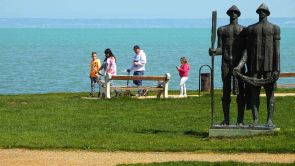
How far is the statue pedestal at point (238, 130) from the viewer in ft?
72.2

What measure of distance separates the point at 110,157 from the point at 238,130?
3205mm

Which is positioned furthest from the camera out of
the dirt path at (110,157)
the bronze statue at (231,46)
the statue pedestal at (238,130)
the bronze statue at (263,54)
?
the bronze statue at (231,46)

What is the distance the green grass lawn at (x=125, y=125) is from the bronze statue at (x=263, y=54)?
42.1 inches

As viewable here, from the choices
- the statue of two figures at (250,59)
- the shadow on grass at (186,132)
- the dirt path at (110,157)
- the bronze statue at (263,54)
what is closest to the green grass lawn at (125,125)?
the shadow on grass at (186,132)

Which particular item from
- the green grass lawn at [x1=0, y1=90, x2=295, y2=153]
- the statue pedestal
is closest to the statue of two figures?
the statue pedestal

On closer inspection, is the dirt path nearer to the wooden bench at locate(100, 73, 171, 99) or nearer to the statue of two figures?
the statue of two figures

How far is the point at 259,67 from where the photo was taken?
21.9m

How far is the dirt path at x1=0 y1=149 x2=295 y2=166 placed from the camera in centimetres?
1942

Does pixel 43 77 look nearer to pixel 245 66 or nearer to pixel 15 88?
pixel 15 88

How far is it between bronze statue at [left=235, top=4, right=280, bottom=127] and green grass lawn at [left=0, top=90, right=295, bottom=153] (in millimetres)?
1069

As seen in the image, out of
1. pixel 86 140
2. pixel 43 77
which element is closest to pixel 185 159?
pixel 86 140

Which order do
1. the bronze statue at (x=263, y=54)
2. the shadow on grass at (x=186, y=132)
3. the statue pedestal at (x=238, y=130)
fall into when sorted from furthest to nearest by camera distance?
the shadow on grass at (x=186, y=132)
the statue pedestal at (x=238, y=130)
the bronze statue at (x=263, y=54)

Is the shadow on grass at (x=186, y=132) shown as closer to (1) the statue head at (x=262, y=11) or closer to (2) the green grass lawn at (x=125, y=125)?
(2) the green grass lawn at (x=125, y=125)

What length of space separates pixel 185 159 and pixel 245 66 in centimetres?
342
